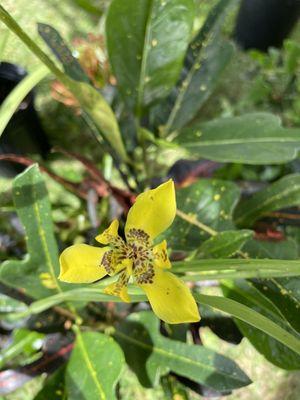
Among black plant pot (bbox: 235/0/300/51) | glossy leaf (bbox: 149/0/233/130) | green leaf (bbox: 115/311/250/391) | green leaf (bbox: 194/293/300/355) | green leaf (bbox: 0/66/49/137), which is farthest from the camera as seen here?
black plant pot (bbox: 235/0/300/51)

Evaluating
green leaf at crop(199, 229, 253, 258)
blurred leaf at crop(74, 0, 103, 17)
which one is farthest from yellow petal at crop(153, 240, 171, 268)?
blurred leaf at crop(74, 0, 103, 17)

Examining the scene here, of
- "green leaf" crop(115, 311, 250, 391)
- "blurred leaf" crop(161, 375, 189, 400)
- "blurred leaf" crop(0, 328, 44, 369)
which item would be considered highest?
"blurred leaf" crop(0, 328, 44, 369)

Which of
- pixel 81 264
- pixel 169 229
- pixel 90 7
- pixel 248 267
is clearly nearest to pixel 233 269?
pixel 248 267

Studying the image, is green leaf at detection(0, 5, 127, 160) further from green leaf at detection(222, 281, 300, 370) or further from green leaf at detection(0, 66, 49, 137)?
green leaf at detection(222, 281, 300, 370)

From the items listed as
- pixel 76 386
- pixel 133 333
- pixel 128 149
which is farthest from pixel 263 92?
pixel 76 386

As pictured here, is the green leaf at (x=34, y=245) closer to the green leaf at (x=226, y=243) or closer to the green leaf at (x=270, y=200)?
the green leaf at (x=226, y=243)

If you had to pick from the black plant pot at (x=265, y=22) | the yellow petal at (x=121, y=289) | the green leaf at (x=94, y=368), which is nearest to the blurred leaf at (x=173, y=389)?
the green leaf at (x=94, y=368)

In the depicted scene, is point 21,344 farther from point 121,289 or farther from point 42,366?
point 121,289
